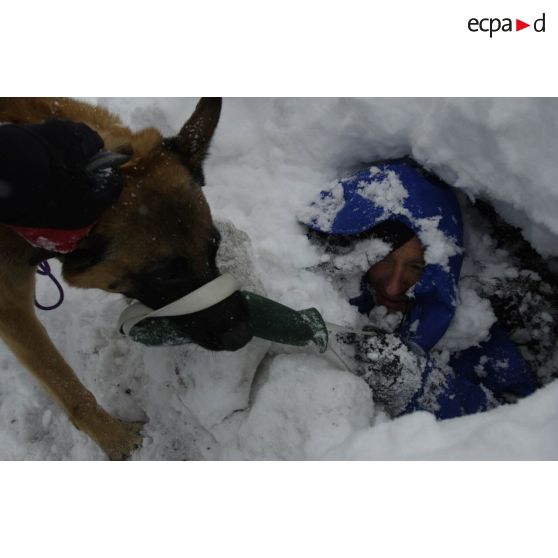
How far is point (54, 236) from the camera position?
5.31 feet

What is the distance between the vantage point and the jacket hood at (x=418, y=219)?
2855 mm

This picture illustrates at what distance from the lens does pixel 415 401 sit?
2689mm

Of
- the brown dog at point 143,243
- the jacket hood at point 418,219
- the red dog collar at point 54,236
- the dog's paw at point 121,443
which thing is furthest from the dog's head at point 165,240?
the jacket hood at point 418,219

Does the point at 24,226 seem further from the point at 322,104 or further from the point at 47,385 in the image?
the point at 322,104

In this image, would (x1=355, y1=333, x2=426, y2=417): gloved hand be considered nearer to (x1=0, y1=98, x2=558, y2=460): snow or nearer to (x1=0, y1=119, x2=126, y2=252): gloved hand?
(x1=0, y1=98, x2=558, y2=460): snow

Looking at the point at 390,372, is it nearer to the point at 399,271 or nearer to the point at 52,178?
the point at 399,271

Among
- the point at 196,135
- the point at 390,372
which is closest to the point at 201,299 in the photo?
the point at 196,135

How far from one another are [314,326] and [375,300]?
0.89 m

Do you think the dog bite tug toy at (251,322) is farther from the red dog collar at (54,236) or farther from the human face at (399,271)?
the human face at (399,271)

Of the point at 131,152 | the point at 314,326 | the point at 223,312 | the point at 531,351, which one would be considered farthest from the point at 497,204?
the point at 131,152

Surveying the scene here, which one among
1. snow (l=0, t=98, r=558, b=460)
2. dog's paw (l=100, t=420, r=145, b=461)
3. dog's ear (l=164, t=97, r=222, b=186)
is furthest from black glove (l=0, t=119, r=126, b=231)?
dog's paw (l=100, t=420, r=145, b=461)

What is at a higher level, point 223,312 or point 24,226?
point 24,226

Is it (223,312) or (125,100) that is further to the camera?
(125,100)
